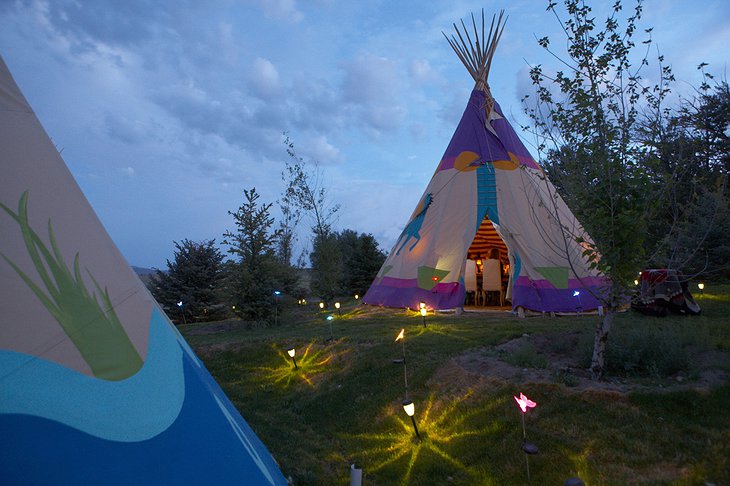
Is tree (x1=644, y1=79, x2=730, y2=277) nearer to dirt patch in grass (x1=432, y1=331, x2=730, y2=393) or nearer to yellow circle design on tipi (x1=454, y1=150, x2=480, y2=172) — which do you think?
dirt patch in grass (x1=432, y1=331, x2=730, y2=393)

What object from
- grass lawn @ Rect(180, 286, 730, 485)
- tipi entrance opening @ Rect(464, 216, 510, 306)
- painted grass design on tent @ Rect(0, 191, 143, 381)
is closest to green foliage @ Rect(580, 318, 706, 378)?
grass lawn @ Rect(180, 286, 730, 485)

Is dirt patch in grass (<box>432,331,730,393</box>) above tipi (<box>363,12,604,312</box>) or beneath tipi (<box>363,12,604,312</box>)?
beneath

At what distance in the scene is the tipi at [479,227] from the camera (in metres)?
10.7

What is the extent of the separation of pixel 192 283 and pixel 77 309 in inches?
693

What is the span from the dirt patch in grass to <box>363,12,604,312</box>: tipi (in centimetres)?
395

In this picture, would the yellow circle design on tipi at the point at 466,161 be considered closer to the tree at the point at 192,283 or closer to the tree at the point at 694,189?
the tree at the point at 694,189

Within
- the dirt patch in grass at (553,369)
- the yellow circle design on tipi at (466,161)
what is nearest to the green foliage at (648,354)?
the dirt patch in grass at (553,369)

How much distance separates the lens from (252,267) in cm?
1269

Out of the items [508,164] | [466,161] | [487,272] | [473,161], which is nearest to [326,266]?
[487,272]

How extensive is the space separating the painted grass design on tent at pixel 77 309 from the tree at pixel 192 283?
16.4m

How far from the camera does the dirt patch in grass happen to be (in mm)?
4629

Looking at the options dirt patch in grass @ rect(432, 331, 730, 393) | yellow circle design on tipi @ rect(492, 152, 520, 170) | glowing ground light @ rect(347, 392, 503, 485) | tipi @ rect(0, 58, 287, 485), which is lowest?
glowing ground light @ rect(347, 392, 503, 485)

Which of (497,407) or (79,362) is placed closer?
(79,362)

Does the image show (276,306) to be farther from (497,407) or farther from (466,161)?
(497,407)
